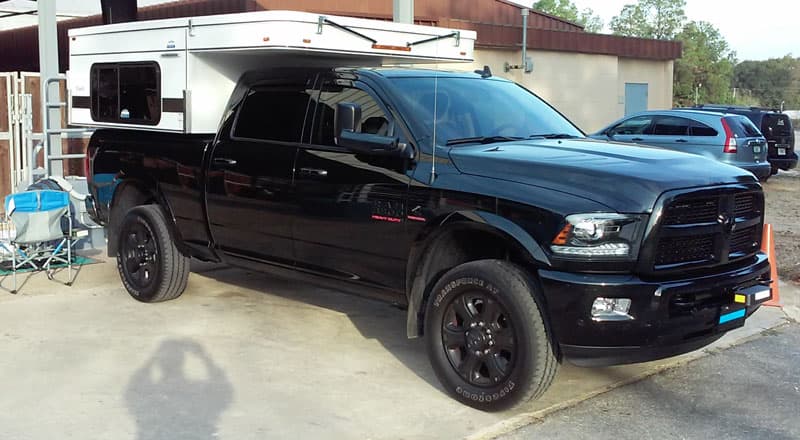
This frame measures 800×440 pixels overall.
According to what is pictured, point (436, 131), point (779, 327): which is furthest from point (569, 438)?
point (779, 327)

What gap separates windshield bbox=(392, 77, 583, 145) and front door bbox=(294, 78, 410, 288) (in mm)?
229

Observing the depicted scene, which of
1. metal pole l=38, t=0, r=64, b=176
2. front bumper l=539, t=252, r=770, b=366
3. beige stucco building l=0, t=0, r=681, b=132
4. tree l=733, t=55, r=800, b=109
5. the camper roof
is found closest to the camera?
front bumper l=539, t=252, r=770, b=366

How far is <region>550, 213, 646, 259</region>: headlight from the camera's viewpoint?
4.64 meters

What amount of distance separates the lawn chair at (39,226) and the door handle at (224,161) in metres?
2.02

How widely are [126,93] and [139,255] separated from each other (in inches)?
56.1

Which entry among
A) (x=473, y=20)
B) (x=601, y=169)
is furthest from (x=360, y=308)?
(x=473, y=20)

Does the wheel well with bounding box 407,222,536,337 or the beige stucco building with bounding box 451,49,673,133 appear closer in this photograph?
the wheel well with bounding box 407,222,536,337

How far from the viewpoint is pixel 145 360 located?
6031 mm

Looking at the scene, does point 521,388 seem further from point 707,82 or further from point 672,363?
point 707,82

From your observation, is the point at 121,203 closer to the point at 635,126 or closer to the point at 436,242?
the point at 436,242

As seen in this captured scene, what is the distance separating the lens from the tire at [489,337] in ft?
15.9

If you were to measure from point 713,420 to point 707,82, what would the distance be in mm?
63253

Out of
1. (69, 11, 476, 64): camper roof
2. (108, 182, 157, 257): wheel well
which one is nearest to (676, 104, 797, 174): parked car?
(69, 11, 476, 64): camper roof

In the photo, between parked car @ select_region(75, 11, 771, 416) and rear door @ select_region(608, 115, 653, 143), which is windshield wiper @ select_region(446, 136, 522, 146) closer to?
parked car @ select_region(75, 11, 771, 416)
